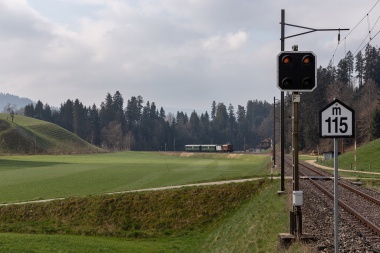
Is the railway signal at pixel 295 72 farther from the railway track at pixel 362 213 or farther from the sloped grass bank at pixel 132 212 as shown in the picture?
the sloped grass bank at pixel 132 212

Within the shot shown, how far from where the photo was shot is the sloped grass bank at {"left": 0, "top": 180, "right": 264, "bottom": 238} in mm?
30641

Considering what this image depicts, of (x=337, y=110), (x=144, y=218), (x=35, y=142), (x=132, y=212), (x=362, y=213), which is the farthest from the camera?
(x=35, y=142)

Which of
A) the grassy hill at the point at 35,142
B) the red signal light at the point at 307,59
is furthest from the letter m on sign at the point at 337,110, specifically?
the grassy hill at the point at 35,142

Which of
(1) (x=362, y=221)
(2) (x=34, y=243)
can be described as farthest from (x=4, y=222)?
(1) (x=362, y=221)

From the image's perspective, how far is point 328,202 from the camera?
856 inches

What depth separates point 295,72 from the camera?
11.3m

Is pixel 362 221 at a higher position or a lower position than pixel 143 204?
higher

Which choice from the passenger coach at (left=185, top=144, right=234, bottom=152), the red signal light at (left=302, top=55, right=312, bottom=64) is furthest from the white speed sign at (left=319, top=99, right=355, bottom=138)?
the passenger coach at (left=185, top=144, right=234, bottom=152)

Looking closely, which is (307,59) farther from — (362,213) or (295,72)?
(362,213)

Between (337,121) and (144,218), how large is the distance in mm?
25459

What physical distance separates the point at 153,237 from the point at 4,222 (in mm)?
12760

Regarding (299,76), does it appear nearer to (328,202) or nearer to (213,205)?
(328,202)

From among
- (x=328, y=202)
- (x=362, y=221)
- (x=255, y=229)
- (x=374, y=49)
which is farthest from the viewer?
(x=374, y=49)

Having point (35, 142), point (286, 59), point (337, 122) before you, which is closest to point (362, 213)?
point (286, 59)
